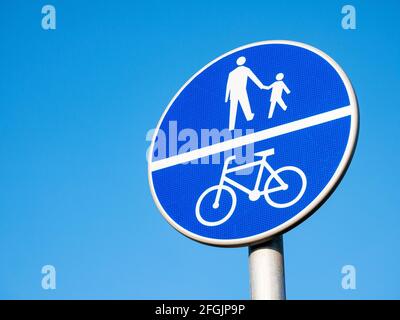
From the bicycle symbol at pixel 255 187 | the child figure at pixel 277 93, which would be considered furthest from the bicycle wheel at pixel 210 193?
the child figure at pixel 277 93

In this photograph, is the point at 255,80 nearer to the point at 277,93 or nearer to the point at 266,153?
the point at 277,93

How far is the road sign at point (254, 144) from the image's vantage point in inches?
176

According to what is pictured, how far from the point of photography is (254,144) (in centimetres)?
463

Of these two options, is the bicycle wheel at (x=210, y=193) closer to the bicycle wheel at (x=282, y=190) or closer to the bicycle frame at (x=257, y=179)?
the bicycle frame at (x=257, y=179)

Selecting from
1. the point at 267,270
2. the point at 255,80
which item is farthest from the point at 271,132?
the point at 267,270

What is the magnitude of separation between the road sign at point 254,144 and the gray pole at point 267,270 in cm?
16

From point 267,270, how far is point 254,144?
806 mm

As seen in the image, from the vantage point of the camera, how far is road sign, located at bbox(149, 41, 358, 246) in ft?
14.7

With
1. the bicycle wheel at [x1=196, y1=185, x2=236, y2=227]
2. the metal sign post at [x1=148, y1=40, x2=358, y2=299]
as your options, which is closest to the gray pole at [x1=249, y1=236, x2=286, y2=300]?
the metal sign post at [x1=148, y1=40, x2=358, y2=299]

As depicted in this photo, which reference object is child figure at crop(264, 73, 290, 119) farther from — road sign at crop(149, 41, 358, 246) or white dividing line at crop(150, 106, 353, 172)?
white dividing line at crop(150, 106, 353, 172)
